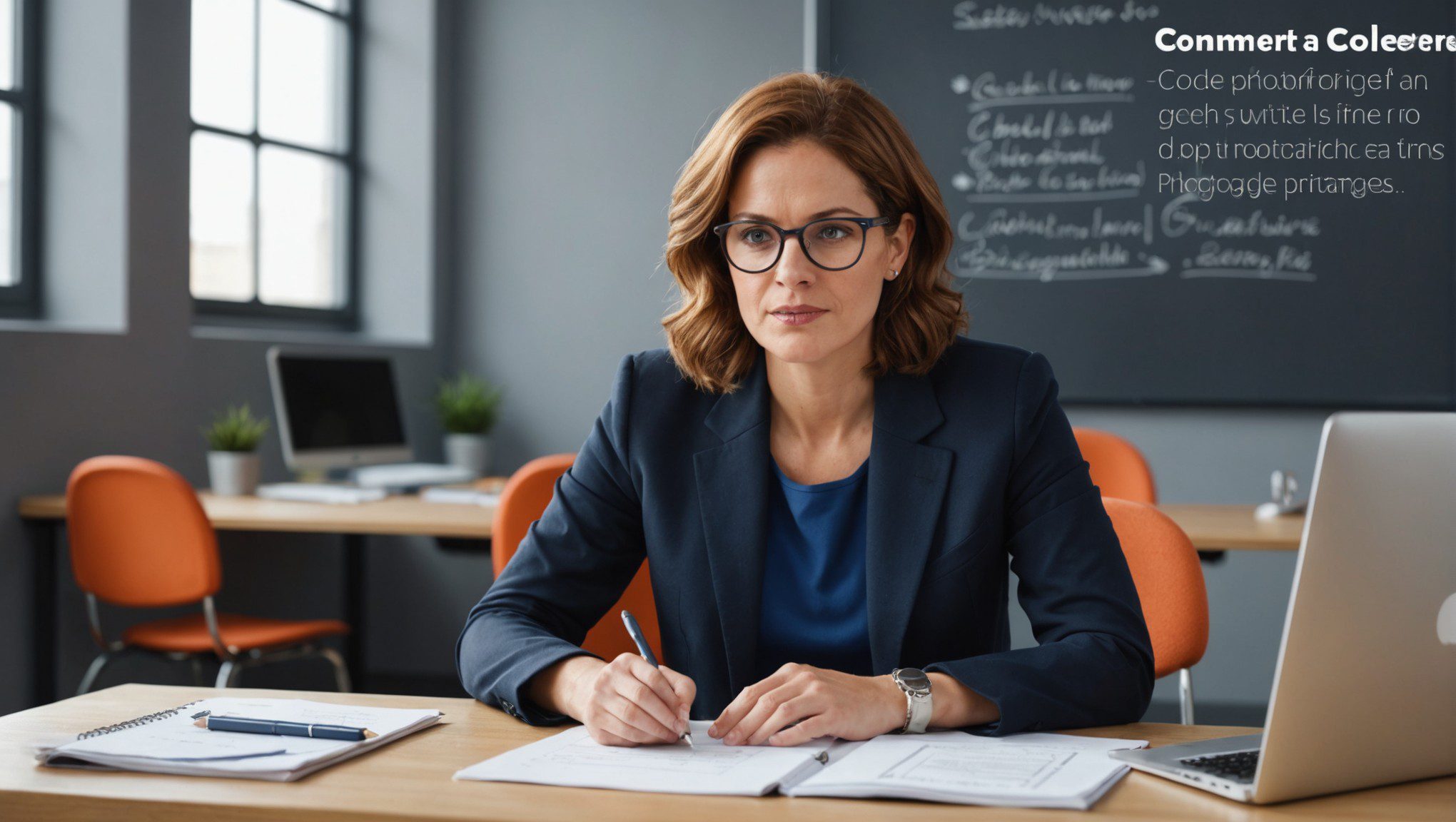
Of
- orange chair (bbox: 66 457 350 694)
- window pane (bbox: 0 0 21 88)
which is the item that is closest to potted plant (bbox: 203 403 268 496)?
orange chair (bbox: 66 457 350 694)

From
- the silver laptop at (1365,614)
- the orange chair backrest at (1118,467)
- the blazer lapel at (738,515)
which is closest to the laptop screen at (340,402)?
the orange chair backrest at (1118,467)

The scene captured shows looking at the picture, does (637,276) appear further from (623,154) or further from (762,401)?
(762,401)

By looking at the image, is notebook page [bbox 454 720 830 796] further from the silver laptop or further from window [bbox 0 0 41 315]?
window [bbox 0 0 41 315]

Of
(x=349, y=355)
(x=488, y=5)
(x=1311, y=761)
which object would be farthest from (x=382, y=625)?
(x=1311, y=761)

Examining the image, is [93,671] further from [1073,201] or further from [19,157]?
[1073,201]

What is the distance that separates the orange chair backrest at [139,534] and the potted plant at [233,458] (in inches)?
21.8

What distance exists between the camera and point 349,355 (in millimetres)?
4262

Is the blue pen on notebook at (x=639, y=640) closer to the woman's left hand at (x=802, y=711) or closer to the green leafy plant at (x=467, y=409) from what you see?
the woman's left hand at (x=802, y=711)

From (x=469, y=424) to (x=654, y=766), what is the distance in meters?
3.77

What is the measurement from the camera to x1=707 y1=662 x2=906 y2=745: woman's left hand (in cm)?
117

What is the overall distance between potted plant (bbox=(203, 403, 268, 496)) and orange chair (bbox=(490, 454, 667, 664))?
5.04ft

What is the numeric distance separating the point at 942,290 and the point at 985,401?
21cm

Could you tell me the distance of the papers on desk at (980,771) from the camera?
1.01 metres

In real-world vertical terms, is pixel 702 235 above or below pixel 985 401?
above
